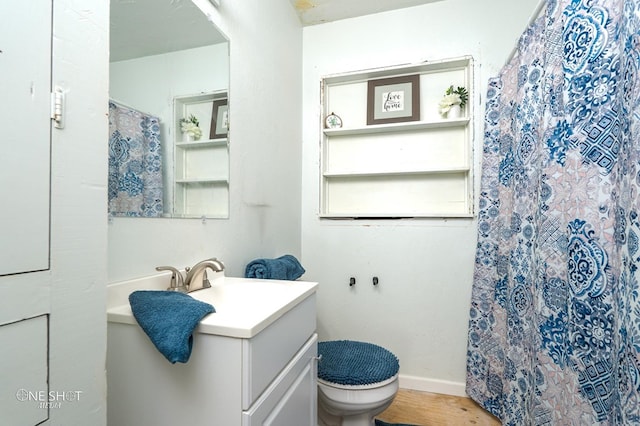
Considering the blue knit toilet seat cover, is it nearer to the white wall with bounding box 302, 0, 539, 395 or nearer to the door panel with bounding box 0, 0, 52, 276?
the white wall with bounding box 302, 0, 539, 395

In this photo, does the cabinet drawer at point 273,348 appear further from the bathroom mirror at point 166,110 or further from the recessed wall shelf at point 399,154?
the recessed wall shelf at point 399,154

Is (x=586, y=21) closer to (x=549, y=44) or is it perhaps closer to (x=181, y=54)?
(x=549, y=44)

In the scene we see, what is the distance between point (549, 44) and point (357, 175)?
118cm

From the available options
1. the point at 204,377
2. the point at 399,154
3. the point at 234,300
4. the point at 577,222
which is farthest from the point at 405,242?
the point at 204,377

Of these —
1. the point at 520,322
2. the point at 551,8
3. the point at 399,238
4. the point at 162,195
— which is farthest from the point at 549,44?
the point at 162,195

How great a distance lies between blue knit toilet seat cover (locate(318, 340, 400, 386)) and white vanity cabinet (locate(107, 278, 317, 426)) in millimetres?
494

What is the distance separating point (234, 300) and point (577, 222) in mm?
959

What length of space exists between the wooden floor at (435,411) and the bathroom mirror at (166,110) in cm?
140

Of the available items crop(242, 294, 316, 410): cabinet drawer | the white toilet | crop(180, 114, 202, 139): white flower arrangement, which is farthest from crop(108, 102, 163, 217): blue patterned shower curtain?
the white toilet

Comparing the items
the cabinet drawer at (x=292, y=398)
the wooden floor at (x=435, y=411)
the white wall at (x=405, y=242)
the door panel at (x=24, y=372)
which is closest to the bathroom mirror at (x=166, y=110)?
the door panel at (x=24, y=372)

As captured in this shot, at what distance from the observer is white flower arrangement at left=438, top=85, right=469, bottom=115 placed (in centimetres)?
182

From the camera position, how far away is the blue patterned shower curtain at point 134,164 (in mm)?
835

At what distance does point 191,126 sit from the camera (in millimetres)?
1125

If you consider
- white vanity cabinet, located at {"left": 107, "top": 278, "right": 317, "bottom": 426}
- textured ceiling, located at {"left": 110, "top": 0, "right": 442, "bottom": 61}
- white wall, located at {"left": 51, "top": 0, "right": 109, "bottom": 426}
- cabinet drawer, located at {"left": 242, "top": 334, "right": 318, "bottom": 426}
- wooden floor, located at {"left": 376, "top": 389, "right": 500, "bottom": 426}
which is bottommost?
wooden floor, located at {"left": 376, "top": 389, "right": 500, "bottom": 426}
